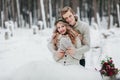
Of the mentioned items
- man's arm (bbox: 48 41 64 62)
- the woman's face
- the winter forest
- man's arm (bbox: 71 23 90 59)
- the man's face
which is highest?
the man's face

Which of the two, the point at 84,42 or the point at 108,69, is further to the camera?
the point at 84,42

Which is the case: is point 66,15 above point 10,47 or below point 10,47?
above

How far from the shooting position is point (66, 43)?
11.1 feet

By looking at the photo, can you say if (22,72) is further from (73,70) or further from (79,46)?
(79,46)

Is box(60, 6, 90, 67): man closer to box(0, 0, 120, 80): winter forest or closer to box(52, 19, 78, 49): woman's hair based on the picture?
box(52, 19, 78, 49): woman's hair

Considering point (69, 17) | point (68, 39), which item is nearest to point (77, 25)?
point (69, 17)

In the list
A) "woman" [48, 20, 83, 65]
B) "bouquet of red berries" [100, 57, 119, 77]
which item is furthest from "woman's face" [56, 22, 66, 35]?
"bouquet of red berries" [100, 57, 119, 77]

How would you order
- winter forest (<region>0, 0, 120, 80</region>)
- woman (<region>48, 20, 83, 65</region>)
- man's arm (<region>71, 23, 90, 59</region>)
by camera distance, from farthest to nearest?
man's arm (<region>71, 23, 90, 59</region>)
woman (<region>48, 20, 83, 65</region>)
winter forest (<region>0, 0, 120, 80</region>)

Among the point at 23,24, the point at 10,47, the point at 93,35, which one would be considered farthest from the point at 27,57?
the point at 23,24

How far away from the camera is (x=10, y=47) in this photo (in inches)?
477

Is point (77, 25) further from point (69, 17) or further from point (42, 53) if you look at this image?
point (42, 53)

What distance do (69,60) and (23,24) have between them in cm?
2589

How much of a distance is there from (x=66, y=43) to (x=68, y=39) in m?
0.04

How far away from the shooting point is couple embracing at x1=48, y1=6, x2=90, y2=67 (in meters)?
3.42
